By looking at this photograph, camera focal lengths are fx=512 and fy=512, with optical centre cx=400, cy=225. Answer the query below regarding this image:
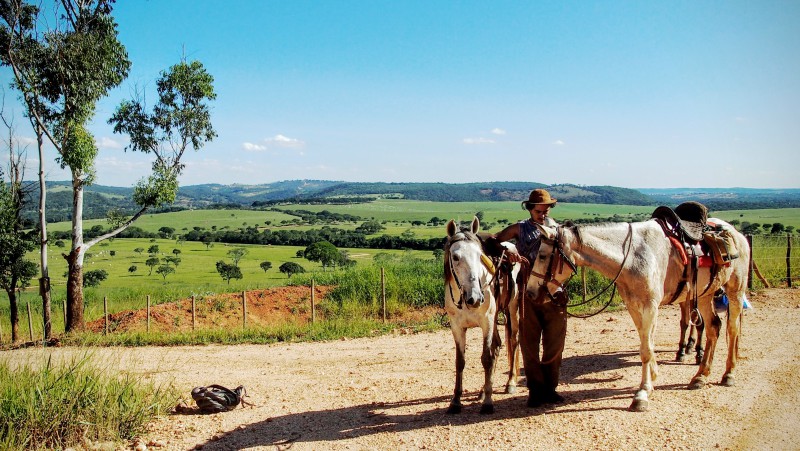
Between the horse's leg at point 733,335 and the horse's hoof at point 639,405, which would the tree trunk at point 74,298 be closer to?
the horse's hoof at point 639,405

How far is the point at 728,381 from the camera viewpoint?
695 centimetres

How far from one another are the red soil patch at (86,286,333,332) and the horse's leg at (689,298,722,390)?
12954 millimetres

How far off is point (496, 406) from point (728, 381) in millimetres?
3313

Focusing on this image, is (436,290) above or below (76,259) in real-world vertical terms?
below

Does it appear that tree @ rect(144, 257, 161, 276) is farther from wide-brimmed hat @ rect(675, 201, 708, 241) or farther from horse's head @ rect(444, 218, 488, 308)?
wide-brimmed hat @ rect(675, 201, 708, 241)

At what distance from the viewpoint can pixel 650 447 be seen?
16.8 ft

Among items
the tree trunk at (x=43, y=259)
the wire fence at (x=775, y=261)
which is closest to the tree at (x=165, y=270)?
the tree trunk at (x=43, y=259)

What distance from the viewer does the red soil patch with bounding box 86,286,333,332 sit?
57.5ft

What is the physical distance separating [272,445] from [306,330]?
26.7ft

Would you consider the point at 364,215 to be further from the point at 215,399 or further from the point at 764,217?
the point at 215,399

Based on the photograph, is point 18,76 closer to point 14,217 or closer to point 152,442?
point 14,217

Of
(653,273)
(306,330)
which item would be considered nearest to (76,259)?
(306,330)

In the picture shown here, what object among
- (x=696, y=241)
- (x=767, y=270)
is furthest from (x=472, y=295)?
(x=767, y=270)

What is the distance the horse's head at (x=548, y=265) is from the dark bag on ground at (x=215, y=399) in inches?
162
